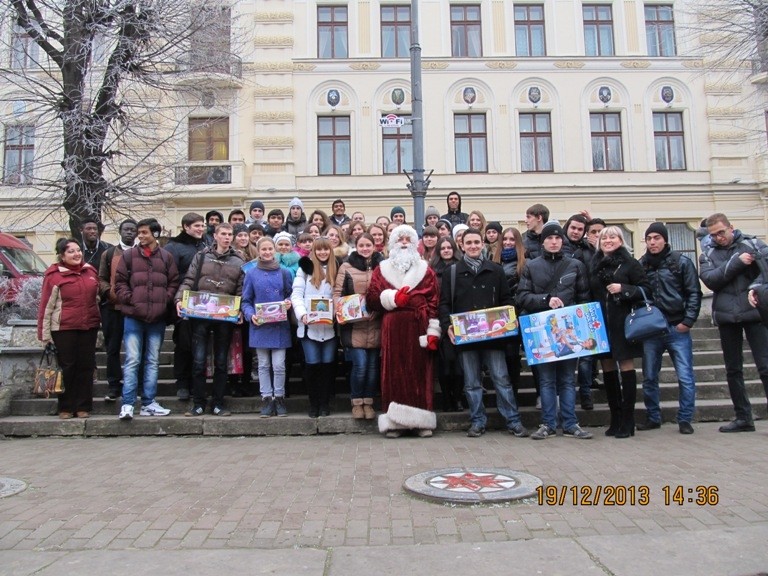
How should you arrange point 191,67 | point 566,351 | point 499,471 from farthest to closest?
point 191,67
point 566,351
point 499,471

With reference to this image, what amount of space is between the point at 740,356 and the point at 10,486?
719 cm

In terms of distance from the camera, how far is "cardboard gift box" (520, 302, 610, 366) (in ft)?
20.8

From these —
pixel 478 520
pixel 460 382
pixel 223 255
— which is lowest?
pixel 478 520

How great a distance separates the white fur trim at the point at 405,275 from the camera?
6910 mm

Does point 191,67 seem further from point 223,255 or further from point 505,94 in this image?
point 505,94

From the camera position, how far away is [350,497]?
4617 millimetres

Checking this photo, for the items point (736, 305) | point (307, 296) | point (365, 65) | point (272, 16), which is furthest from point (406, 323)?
point (272, 16)

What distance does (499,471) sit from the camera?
514 centimetres

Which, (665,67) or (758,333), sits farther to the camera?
(665,67)

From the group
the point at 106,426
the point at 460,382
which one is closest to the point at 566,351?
the point at 460,382

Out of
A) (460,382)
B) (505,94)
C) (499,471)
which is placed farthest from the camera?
(505,94)

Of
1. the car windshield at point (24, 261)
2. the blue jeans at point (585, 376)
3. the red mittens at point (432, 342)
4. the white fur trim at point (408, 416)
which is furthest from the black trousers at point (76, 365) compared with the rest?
the car windshield at point (24, 261)

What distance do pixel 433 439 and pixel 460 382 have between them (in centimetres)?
102

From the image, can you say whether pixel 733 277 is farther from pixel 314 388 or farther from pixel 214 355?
pixel 214 355
